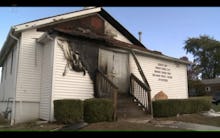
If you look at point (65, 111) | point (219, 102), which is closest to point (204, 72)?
point (219, 102)

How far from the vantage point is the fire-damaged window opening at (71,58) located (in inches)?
488

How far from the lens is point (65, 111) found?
33.2 feet

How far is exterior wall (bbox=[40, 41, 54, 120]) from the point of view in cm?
1198

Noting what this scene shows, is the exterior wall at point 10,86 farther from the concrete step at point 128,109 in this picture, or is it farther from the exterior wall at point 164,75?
the exterior wall at point 164,75

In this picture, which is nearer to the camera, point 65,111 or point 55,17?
point 65,111

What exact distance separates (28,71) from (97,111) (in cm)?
456

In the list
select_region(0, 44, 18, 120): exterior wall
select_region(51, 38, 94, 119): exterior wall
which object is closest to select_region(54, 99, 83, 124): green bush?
select_region(51, 38, 94, 119): exterior wall

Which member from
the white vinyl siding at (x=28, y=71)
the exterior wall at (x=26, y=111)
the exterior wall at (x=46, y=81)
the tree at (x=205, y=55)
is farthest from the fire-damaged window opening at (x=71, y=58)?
the tree at (x=205, y=55)

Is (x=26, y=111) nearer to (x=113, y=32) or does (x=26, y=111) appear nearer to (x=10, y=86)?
(x=10, y=86)

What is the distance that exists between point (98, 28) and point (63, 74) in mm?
5236

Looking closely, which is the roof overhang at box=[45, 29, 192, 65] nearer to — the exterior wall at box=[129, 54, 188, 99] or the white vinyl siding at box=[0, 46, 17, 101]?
the exterior wall at box=[129, 54, 188, 99]

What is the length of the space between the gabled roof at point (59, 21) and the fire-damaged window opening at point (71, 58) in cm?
201

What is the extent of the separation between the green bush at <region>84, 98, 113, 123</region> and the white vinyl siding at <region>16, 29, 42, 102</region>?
357 cm
